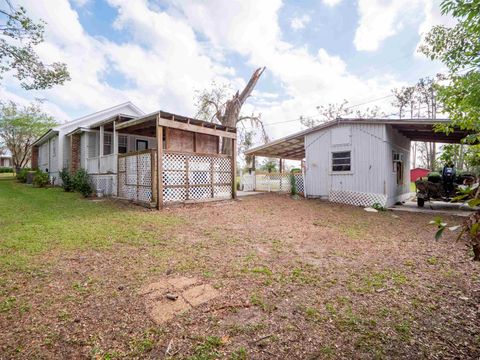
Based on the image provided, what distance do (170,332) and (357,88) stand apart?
2762 centimetres

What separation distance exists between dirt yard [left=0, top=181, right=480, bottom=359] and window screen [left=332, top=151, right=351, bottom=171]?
20.6ft

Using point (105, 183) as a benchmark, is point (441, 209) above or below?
below

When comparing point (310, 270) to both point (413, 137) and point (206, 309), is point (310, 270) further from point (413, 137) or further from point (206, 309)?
point (413, 137)

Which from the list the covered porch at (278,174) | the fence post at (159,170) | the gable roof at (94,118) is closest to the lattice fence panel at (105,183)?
the fence post at (159,170)

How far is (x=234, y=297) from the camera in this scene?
107 inches

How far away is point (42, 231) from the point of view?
16.7 feet

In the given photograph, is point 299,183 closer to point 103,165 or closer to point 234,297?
point 103,165

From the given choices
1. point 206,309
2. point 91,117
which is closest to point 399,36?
point 206,309

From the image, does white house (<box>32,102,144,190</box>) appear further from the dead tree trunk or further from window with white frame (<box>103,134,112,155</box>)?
the dead tree trunk

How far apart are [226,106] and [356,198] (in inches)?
498

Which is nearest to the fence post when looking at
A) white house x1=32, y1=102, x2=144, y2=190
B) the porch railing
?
white house x1=32, y1=102, x2=144, y2=190

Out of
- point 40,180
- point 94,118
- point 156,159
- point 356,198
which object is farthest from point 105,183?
point 356,198

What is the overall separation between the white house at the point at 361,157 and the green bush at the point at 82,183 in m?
10.1

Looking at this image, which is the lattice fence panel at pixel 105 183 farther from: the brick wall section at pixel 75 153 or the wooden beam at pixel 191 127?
the wooden beam at pixel 191 127
